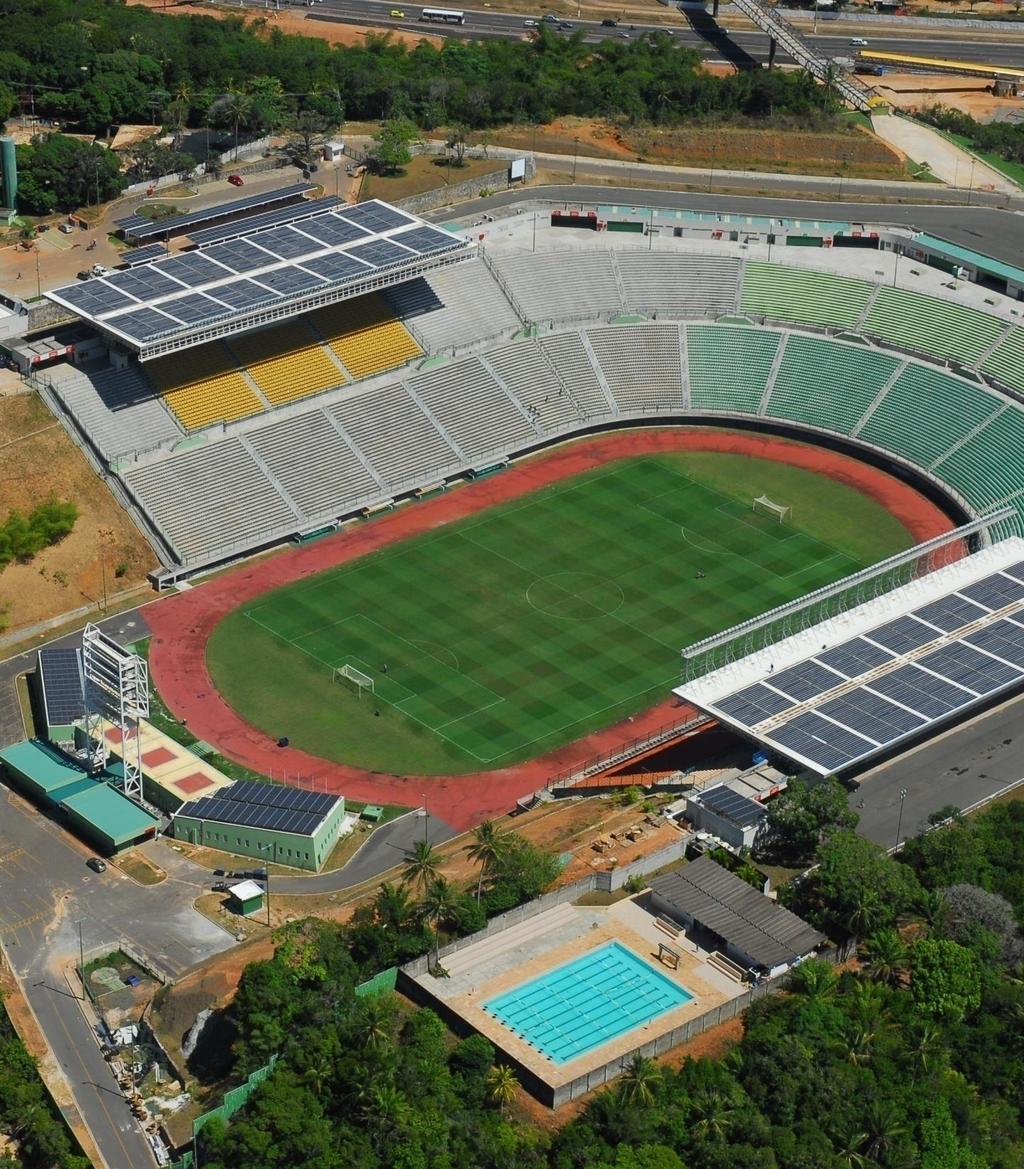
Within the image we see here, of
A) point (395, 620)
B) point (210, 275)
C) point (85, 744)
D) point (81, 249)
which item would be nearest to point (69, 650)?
point (85, 744)

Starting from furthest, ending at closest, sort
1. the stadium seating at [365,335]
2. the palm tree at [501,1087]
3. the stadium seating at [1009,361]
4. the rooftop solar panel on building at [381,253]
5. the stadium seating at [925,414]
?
the stadium seating at [1009,361] < the stadium seating at [365,335] < the stadium seating at [925,414] < the rooftop solar panel on building at [381,253] < the palm tree at [501,1087]

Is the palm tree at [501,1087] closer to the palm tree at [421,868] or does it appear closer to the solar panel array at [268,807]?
the palm tree at [421,868]

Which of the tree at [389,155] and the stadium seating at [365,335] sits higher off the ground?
the tree at [389,155]

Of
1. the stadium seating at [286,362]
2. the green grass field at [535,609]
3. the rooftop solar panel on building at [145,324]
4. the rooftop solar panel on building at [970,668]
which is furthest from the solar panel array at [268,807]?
the stadium seating at [286,362]

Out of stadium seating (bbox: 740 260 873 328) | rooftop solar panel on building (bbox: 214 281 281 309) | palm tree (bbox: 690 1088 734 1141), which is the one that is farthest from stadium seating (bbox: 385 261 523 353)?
palm tree (bbox: 690 1088 734 1141)

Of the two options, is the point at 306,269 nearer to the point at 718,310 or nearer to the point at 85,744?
the point at 718,310

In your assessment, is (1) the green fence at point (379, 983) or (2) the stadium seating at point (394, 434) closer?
(1) the green fence at point (379, 983)
